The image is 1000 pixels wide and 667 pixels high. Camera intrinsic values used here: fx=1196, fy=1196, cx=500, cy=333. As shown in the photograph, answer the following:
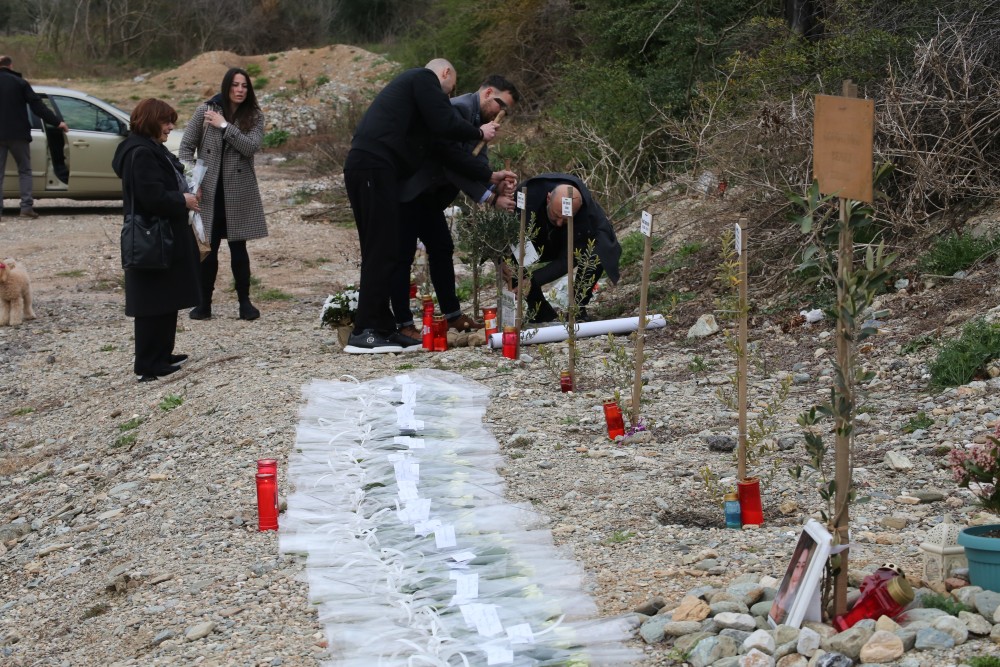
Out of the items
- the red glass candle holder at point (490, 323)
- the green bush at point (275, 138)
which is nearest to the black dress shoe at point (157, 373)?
the red glass candle holder at point (490, 323)

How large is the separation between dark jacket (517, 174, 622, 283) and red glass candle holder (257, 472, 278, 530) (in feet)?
11.3

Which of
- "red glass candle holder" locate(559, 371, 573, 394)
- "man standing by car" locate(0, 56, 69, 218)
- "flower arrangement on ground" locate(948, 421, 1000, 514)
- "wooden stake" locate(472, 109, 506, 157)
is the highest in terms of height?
"man standing by car" locate(0, 56, 69, 218)

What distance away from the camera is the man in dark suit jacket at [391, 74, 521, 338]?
23.0 feet

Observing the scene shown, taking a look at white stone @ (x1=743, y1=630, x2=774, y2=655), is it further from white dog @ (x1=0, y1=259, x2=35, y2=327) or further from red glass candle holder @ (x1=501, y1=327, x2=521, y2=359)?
white dog @ (x1=0, y1=259, x2=35, y2=327)

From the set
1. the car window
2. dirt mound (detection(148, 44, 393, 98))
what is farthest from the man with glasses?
dirt mound (detection(148, 44, 393, 98))

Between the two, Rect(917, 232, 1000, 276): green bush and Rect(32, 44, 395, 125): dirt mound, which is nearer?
Rect(917, 232, 1000, 276): green bush

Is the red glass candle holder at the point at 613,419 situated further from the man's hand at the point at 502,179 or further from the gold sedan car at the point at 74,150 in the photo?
the gold sedan car at the point at 74,150

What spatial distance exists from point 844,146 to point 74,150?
12615 mm

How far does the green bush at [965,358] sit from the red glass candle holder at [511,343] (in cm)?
222

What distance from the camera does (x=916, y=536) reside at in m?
3.85

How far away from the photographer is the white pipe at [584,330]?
7.03 m

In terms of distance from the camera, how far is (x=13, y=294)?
925 centimetres

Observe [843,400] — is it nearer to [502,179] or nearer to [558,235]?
[502,179]

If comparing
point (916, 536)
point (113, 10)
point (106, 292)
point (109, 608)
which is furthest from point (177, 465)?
point (113, 10)
